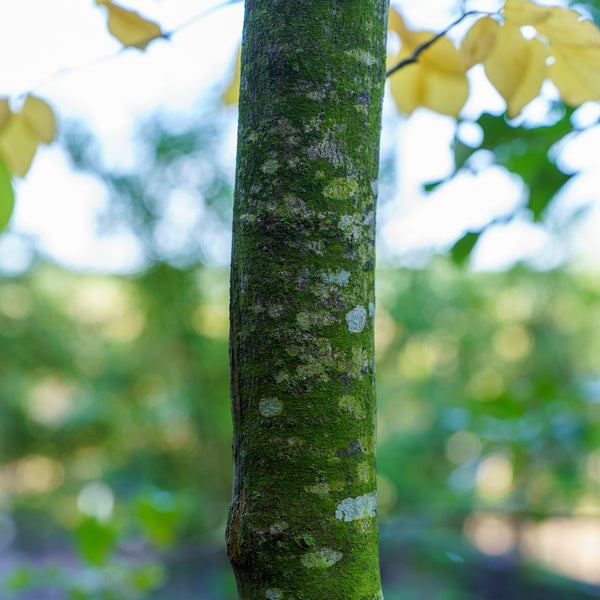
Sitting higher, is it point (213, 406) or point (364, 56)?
point (364, 56)

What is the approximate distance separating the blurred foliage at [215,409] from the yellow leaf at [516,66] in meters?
2.44

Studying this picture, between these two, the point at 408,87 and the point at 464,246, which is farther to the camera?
the point at 464,246

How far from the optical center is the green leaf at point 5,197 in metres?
0.51

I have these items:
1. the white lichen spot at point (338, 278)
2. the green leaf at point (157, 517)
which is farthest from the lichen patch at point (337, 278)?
the green leaf at point (157, 517)

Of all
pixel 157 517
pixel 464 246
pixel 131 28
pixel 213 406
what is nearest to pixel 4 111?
pixel 131 28

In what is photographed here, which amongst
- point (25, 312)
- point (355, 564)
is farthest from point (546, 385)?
point (25, 312)

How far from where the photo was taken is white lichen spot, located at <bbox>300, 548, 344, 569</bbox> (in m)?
0.30

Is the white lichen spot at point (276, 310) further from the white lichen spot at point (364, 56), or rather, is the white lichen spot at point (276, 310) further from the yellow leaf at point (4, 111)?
the yellow leaf at point (4, 111)

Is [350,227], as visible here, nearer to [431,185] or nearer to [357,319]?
[357,319]

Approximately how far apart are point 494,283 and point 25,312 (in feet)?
12.0

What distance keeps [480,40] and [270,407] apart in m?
0.33

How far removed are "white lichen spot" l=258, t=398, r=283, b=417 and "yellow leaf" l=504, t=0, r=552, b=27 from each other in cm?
33

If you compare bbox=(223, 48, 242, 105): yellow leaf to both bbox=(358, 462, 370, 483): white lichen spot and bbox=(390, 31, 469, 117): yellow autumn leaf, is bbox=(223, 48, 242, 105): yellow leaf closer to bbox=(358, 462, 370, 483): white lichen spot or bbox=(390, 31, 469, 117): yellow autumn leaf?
bbox=(390, 31, 469, 117): yellow autumn leaf

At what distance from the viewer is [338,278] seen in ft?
1.05
